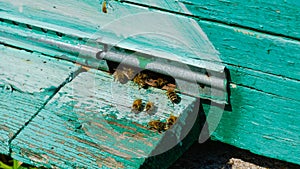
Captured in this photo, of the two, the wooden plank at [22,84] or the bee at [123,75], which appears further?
the bee at [123,75]

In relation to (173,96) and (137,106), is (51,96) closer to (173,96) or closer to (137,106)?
(137,106)

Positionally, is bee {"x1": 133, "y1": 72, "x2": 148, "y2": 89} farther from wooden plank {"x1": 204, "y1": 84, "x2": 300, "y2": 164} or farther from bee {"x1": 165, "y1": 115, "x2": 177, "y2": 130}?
wooden plank {"x1": 204, "y1": 84, "x2": 300, "y2": 164}

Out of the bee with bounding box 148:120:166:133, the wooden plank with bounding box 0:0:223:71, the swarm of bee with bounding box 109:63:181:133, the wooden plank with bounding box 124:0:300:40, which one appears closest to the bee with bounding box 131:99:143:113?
the swarm of bee with bounding box 109:63:181:133

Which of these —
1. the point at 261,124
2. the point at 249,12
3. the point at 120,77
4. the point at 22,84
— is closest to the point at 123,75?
the point at 120,77

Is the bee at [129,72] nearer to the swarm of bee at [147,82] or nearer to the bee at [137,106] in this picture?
the swarm of bee at [147,82]

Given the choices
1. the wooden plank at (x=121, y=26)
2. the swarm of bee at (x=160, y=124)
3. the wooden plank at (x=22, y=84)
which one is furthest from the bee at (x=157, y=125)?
the wooden plank at (x=22, y=84)

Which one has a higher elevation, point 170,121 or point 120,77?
point 120,77

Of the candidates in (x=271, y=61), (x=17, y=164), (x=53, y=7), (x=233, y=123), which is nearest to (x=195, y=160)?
(x=233, y=123)
